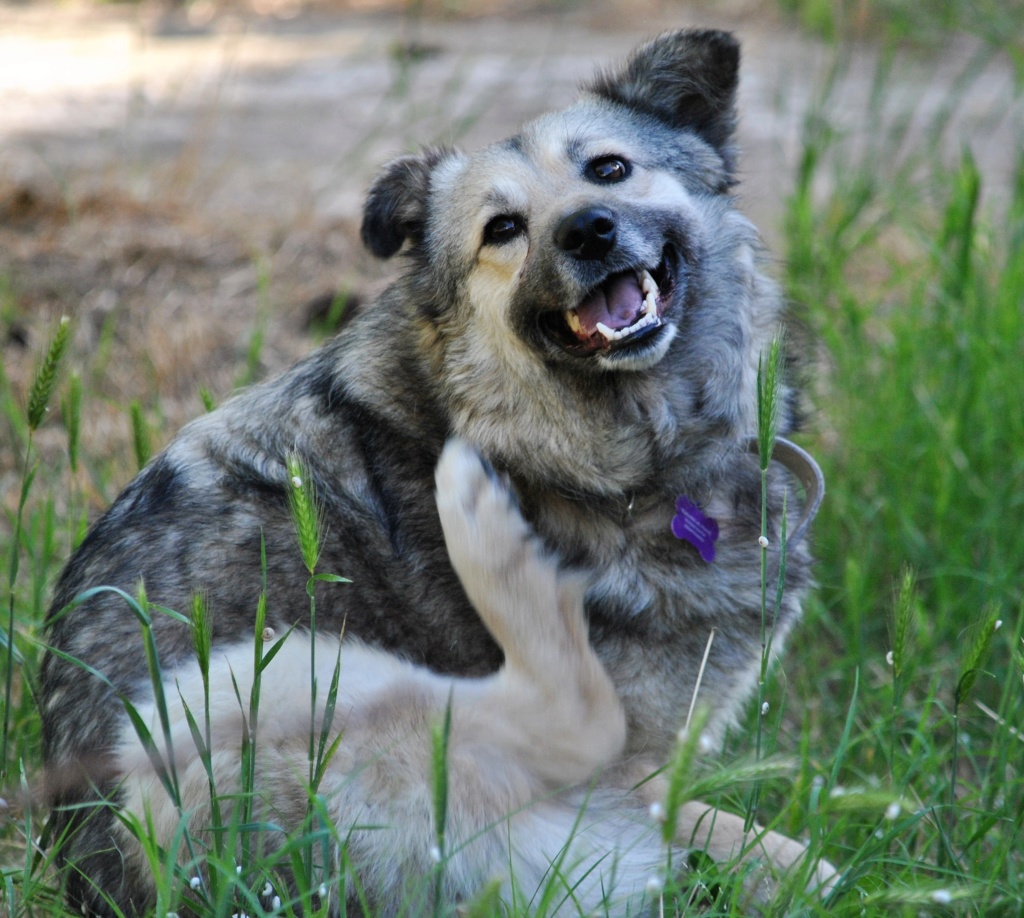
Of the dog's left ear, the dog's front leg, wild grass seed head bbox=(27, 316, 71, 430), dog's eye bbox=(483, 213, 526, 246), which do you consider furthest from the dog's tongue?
wild grass seed head bbox=(27, 316, 71, 430)

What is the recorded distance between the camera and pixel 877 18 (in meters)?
7.65

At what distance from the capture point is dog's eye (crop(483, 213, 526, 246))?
2631 millimetres

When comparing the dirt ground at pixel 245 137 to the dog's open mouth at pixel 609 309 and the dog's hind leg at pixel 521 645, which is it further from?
the dog's hind leg at pixel 521 645

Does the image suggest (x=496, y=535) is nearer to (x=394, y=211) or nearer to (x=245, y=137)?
(x=394, y=211)

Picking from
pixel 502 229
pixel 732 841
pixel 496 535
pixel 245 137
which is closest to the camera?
pixel 496 535

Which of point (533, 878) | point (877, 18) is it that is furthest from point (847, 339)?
point (877, 18)

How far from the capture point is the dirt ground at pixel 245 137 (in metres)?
4.56

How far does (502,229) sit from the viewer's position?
2650 mm

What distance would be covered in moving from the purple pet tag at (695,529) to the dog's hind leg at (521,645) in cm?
38

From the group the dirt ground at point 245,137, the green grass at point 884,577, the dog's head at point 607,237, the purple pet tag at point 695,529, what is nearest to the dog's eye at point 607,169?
the dog's head at point 607,237

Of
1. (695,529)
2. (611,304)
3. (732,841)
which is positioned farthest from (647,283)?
(732,841)

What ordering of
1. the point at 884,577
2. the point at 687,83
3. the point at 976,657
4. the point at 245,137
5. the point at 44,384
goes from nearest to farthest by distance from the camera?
the point at 976,657 < the point at 44,384 < the point at 687,83 < the point at 884,577 < the point at 245,137

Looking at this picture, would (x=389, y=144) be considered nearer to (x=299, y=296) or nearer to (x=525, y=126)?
(x=299, y=296)

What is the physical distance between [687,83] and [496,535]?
139 centimetres
